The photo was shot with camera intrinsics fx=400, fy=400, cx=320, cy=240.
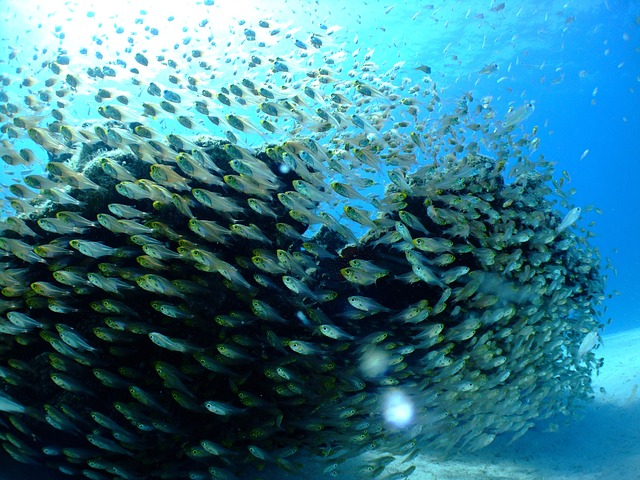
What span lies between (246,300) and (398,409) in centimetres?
306

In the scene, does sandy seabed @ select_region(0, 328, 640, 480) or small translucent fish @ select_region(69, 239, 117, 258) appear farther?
sandy seabed @ select_region(0, 328, 640, 480)

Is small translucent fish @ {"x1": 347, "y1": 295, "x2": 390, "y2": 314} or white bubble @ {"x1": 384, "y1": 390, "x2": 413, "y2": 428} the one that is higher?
small translucent fish @ {"x1": 347, "y1": 295, "x2": 390, "y2": 314}

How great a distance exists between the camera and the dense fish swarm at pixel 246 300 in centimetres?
479

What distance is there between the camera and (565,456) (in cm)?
813

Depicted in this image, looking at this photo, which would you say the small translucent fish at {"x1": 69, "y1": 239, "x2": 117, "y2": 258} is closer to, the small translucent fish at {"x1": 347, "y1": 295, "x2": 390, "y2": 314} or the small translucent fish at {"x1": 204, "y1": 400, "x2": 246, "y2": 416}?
the small translucent fish at {"x1": 204, "y1": 400, "x2": 246, "y2": 416}

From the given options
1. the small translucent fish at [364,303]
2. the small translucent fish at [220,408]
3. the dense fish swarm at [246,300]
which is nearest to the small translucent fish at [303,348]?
the dense fish swarm at [246,300]

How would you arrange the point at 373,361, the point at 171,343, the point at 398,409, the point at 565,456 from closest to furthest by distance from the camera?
A: the point at 171,343, the point at 373,361, the point at 398,409, the point at 565,456

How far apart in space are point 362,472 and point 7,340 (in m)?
5.43

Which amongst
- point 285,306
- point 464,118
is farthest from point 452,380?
point 464,118

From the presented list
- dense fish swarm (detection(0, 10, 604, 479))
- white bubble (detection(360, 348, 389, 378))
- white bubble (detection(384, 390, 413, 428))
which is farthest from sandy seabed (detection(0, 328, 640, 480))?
white bubble (detection(360, 348, 389, 378))

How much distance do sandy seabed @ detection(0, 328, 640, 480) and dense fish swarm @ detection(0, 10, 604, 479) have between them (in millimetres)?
457

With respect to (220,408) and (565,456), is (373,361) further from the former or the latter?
(565,456)

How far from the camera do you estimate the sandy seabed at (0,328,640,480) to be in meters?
6.36

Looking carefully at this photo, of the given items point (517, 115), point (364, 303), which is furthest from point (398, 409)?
point (517, 115)
